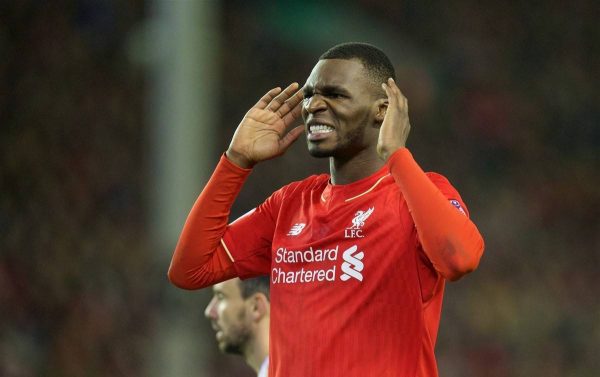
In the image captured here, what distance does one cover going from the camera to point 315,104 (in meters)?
3.35

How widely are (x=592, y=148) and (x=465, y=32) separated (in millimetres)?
1787

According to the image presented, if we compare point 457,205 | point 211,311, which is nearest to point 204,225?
point 457,205

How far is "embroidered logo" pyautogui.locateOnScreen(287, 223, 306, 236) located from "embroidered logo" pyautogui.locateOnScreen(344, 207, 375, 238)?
198mm

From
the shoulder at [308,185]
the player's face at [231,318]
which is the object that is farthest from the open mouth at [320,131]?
the player's face at [231,318]

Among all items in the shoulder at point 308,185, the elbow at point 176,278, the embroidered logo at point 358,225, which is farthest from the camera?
the shoulder at point 308,185

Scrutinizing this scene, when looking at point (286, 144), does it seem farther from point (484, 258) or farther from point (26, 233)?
point (484, 258)

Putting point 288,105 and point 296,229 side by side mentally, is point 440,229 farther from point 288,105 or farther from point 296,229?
point 288,105

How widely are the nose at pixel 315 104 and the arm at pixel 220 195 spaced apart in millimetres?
171

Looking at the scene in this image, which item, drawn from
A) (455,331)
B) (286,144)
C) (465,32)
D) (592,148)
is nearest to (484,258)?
(455,331)

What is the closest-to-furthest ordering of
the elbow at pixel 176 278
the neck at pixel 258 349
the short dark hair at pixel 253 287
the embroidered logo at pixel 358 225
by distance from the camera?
the embroidered logo at pixel 358 225 < the elbow at pixel 176 278 < the neck at pixel 258 349 < the short dark hair at pixel 253 287

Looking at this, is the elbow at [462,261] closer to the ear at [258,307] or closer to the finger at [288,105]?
the finger at [288,105]

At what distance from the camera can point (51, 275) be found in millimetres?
8977

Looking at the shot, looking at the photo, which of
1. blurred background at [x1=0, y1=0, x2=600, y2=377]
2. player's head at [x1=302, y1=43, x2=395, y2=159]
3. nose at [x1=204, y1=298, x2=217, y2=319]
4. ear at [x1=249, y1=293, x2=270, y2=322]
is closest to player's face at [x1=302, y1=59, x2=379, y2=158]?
player's head at [x1=302, y1=43, x2=395, y2=159]

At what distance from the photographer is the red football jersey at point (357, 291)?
3160mm
